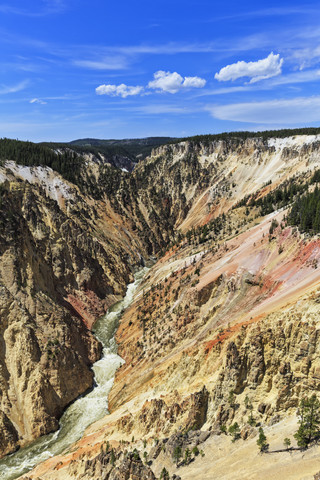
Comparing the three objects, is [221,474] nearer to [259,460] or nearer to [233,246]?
[259,460]

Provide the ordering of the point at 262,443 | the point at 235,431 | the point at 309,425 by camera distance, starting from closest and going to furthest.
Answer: the point at 309,425, the point at 262,443, the point at 235,431

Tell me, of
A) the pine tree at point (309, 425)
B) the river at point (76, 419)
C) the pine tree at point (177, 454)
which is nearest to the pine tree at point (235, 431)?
the pine tree at point (177, 454)

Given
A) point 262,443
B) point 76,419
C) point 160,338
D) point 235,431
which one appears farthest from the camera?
point 160,338

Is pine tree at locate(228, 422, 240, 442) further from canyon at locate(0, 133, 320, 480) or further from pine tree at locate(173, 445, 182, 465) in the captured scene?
pine tree at locate(173, 445, 182, 465)

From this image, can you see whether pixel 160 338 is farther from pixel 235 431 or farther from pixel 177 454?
pixel 235 431

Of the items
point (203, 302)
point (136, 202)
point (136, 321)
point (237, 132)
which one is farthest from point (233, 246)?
point (237, 132)

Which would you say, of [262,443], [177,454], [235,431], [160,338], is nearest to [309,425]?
[262,443]

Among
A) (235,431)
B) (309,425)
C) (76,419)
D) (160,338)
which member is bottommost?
(76,419)
